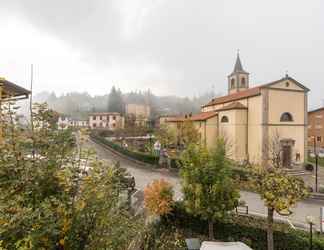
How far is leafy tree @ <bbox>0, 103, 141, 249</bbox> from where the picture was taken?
6.33 feet

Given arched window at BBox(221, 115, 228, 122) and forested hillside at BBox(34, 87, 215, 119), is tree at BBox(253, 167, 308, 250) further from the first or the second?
forested hillside at BBox(34, 87, 215, 119)

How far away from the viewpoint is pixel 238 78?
42625 millimetres

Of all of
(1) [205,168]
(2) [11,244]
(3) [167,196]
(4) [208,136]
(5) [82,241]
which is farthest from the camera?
(4) [208,136]

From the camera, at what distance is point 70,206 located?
225cm

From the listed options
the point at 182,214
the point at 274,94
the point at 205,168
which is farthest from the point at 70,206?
the point at 274,94

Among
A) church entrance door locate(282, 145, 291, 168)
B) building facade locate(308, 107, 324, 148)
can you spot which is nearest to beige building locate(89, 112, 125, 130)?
building facade locate(308, 107, 324, 148)

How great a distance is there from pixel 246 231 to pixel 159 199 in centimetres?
408

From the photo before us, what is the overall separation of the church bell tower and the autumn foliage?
121ft

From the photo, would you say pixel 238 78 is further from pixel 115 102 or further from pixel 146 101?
pixel 146 101

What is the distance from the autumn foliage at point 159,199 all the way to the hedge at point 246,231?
78cm

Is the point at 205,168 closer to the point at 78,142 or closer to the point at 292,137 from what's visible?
the point at 78,142

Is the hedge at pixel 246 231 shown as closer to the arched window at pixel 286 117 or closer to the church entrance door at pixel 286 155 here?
the church entrance door at pixel 286 155

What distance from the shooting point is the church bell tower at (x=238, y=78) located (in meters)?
42.8

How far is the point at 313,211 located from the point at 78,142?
1616cm
